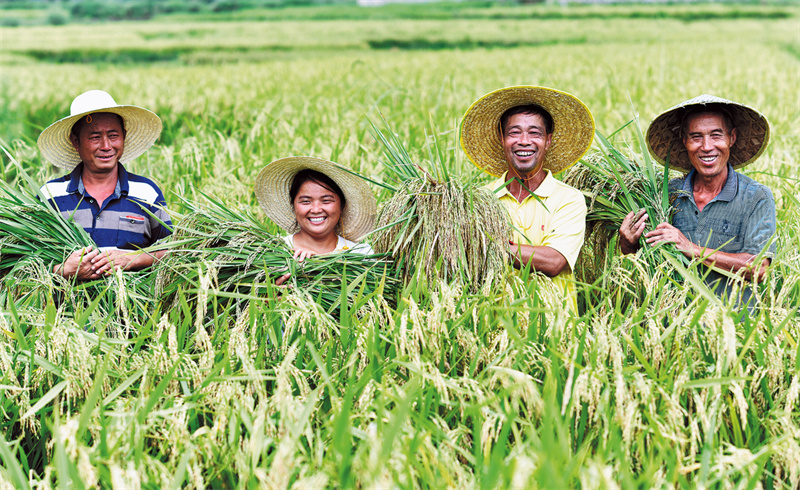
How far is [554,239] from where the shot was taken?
241 centimetres

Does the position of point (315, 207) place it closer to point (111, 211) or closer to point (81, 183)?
point (111, 211)

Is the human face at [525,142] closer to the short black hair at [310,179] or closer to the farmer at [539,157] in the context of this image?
the farmer at [539,157]

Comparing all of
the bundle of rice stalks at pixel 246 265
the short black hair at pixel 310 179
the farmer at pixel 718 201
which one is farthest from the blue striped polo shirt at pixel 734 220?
the short black hair at pixel 310 179

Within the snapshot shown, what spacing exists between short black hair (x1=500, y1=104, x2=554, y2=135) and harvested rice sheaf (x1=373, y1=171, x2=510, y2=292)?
470 millimetres

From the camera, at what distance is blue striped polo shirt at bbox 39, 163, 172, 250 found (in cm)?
264

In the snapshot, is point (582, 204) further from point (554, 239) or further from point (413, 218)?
point (413, 218)

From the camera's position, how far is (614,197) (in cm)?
262

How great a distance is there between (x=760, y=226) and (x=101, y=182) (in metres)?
2.61

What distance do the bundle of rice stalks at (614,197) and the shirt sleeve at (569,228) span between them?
0.65 feet

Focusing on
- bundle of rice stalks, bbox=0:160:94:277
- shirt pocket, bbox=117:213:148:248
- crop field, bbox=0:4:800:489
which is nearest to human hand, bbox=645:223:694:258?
crop field, bbox=0:4:800:489

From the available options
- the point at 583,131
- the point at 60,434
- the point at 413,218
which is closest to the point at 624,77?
the point at 583,131

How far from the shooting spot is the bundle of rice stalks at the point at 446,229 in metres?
2.19

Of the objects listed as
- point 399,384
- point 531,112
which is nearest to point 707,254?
point 531,112

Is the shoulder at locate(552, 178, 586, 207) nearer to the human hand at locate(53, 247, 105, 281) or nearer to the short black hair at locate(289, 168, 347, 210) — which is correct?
the short black hair at locate(289, 168, 347, 210)
